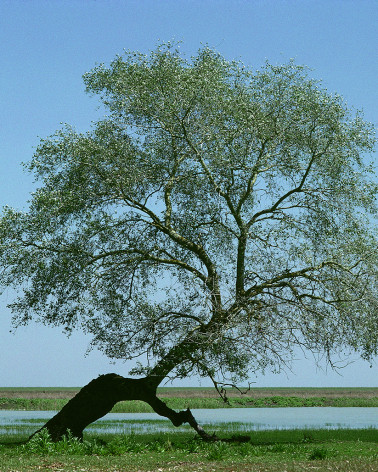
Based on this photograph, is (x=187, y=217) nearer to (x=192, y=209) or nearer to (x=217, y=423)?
(x=192, y=209)

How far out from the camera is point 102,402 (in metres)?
28.8

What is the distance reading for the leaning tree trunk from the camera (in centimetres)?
2848

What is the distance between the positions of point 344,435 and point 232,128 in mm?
17264

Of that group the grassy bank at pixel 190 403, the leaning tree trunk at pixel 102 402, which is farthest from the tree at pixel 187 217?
the grassy bank at pixel 190 403

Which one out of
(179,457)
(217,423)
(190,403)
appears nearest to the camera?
(179,457)

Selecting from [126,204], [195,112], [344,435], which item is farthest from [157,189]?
[344,435]

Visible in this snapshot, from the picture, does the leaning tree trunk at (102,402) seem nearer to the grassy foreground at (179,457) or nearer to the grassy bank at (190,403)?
the grassy foreground at (179,457)

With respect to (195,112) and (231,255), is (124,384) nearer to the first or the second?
(231,255)

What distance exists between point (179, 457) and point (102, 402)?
268 inches

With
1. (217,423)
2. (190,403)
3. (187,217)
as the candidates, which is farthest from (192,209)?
(190,403)

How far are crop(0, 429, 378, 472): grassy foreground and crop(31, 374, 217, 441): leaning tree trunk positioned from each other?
182cm

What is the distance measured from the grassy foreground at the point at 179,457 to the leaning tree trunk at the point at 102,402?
1.82 m

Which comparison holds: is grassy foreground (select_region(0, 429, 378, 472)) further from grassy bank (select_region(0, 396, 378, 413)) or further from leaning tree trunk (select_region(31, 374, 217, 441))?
grassy bank (select_region(0, 396, 378, 413))

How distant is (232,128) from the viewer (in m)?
29.3
